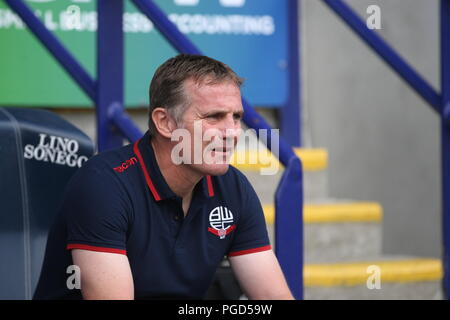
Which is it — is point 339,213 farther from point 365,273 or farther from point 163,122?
point 163,122

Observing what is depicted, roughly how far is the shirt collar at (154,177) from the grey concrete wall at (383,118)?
184 centimetres

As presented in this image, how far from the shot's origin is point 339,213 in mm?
3168

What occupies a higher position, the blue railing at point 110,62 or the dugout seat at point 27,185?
the blue railing at point 110,62

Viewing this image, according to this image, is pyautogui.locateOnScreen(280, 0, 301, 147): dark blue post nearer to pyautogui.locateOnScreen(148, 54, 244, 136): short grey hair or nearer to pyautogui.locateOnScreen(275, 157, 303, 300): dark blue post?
pyautogui.locateOnScreen(275, 157, 303, 300): dark blue post

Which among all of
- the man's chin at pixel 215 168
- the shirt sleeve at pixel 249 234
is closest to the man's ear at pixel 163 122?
the man's chin at pixel 215 168

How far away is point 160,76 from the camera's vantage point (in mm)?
1775

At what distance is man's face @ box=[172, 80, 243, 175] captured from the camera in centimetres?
173

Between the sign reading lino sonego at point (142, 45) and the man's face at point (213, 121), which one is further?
the sign reading lino sonego at point (142, 45)

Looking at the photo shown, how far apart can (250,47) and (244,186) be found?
6.37 ft

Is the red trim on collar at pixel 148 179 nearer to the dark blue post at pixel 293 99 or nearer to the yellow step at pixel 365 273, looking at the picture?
the yellow step at pixel 365 273

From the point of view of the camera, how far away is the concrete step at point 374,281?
112 inches

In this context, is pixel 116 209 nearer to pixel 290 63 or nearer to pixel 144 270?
pixel 144 270

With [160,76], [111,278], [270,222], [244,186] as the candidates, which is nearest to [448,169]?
[270,222]

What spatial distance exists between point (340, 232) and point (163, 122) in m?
1.53
